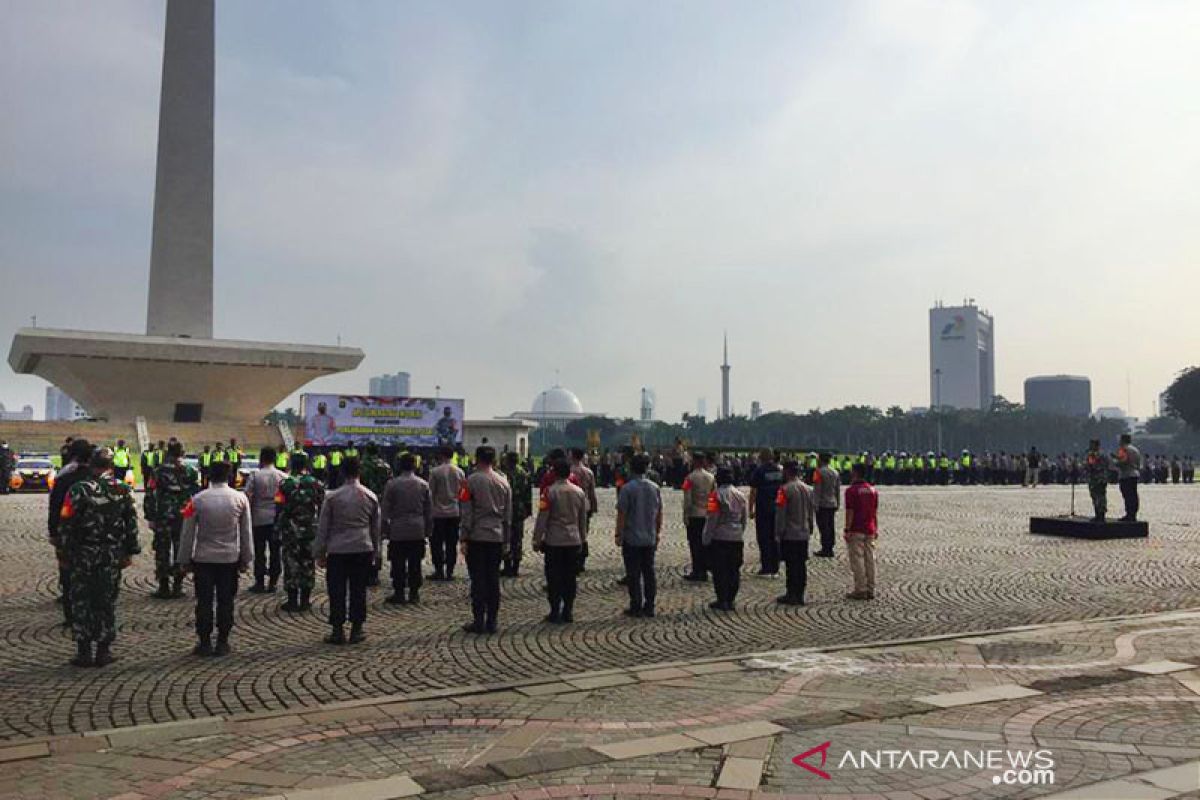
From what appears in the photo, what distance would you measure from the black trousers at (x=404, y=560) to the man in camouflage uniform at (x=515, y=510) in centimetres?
205

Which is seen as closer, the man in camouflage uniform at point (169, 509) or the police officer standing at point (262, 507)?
the man in camouflage uniform at point (169, 509)

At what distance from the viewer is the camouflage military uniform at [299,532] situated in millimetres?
10188

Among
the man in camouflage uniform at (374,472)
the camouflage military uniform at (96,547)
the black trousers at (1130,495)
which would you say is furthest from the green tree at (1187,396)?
the camouflage military uniform at (96,547)

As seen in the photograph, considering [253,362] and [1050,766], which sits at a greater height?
[253,362]

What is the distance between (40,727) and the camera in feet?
19.2

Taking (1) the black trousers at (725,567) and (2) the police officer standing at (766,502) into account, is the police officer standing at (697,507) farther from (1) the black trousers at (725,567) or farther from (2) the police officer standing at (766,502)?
(1) the black trousers at (725,567)

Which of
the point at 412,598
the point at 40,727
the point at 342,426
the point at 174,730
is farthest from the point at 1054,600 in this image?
the point at 342,426

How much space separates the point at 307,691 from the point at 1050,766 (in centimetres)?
478

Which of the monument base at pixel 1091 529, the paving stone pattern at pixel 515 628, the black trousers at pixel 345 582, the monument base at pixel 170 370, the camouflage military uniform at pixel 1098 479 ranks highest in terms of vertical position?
the monument base at pixel 170 370

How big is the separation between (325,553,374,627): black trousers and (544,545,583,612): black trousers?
1.80 meters

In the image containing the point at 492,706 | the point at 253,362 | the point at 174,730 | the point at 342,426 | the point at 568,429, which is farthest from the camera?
the point at 568,429

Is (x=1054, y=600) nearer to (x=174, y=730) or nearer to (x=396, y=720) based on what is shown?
(x=396, y=720)

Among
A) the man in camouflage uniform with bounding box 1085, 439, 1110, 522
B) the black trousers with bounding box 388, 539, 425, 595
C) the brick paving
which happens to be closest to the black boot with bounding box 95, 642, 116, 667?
the brick paving

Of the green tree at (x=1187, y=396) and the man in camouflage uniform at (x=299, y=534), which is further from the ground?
the green tree at (x=1187, y=396)
